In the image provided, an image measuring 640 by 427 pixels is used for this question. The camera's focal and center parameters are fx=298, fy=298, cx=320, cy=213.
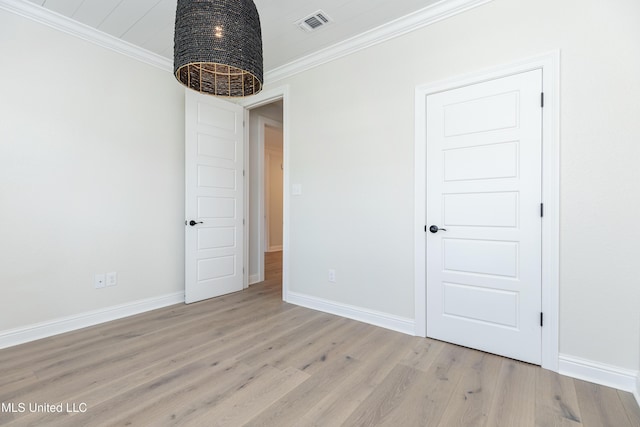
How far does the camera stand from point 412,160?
2504 millimetres

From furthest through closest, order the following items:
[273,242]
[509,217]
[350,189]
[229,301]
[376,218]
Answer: [273,242]
[229,301]
[350,189]
[376,218]
[509,217]

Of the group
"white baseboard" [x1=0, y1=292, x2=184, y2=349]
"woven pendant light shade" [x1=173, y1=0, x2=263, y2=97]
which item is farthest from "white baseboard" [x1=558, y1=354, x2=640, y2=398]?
"white baseboard" [x1=0, y1=292, x2=184, y2=349]

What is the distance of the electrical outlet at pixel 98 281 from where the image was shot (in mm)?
2732

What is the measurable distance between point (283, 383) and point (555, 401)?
1.51 metres

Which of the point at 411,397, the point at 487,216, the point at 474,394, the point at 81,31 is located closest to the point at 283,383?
the point at 411,397

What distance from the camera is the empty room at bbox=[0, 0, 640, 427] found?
1697 mm

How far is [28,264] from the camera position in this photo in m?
2.36

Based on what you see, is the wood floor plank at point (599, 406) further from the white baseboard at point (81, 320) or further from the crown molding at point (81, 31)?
the crown molding at point (81, 31)

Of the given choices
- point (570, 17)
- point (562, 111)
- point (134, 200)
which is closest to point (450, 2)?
point (570, 17)

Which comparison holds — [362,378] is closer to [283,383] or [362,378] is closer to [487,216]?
[283,383]

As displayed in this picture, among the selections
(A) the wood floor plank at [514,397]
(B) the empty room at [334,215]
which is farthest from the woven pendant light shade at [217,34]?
(A) the wood floor plank at [514,397]

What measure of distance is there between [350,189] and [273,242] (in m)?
5.04

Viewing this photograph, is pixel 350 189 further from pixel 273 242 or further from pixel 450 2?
pixel 273 242

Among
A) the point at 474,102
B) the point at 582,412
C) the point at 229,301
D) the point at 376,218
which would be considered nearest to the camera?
the point at 582,412
